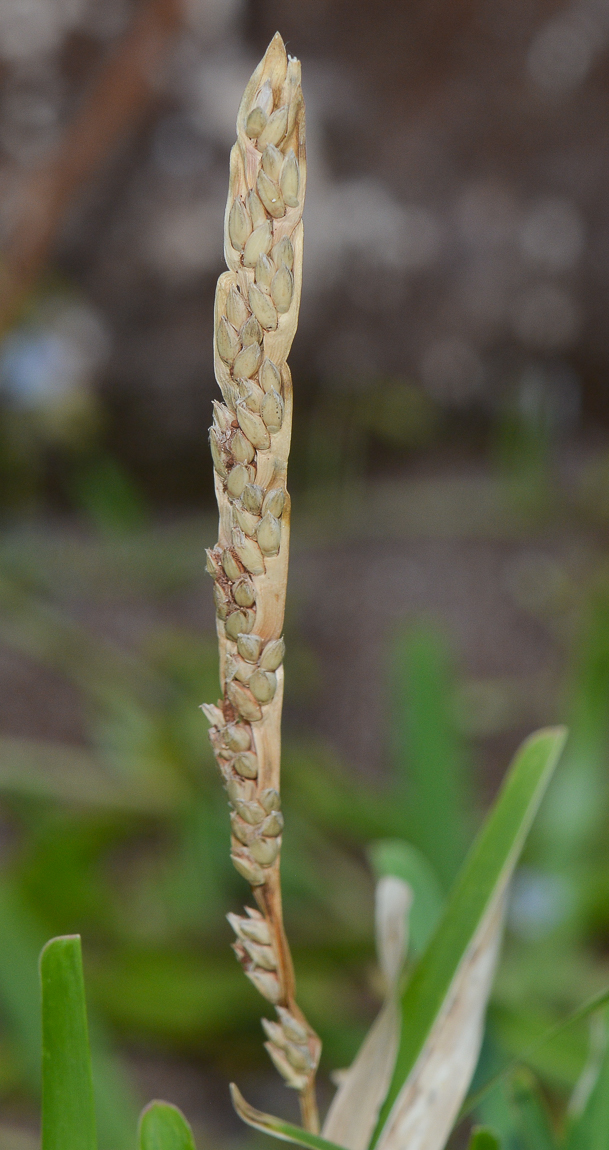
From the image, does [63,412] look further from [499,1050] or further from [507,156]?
[499,1050]

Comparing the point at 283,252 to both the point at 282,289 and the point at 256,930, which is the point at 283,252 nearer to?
the point at 282,289

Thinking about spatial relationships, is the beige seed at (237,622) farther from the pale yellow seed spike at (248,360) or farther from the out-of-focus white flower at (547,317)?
the out-of-focus white flower at (547,317)

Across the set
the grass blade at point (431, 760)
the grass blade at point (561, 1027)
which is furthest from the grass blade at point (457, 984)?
the grass blade at point (431, 760)

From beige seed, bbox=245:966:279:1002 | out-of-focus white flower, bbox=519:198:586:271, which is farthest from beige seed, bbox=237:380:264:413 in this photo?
out-of-focus white flower, bbox=519:198:586:271

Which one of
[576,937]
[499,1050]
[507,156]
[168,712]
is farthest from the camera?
[507,156]

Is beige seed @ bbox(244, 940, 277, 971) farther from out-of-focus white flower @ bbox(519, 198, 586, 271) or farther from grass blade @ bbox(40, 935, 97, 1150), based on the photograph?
out-of-focus white flower @ bbox(519, 198, 586, 271)

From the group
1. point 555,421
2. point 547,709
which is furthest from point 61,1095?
point 555,421

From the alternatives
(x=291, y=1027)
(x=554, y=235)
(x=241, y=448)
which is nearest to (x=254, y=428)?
(x=241, y=448)
